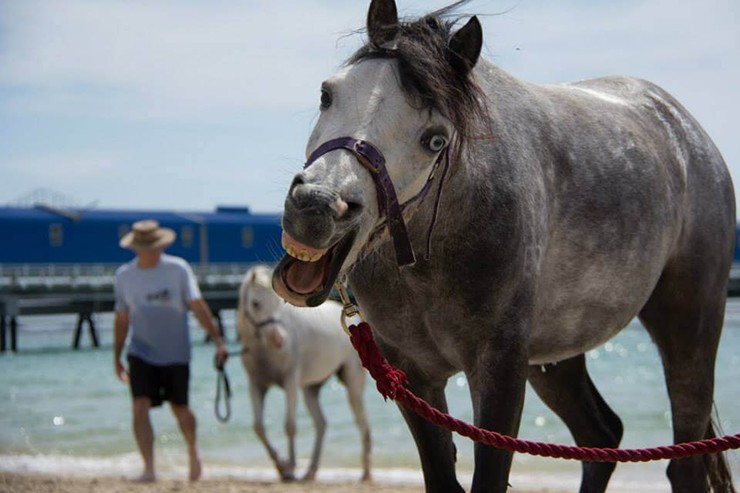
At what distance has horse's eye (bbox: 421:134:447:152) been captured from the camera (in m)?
2.90

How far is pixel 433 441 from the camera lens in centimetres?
342

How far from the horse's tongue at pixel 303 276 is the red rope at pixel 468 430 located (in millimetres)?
426

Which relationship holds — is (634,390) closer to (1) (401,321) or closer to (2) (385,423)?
(2) (385,423)

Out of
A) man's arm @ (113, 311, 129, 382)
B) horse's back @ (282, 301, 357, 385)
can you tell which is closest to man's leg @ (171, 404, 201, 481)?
man's arm @ (113, 311, 129, 382)

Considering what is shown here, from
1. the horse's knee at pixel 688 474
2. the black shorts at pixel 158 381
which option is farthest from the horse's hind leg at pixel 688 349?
the black shorts at pixel 158 381

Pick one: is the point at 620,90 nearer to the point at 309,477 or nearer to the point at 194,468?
the point at 194,468

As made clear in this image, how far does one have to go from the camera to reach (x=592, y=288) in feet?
11.6

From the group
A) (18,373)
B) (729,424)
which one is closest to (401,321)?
(729,424)

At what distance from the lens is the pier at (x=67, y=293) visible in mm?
39281

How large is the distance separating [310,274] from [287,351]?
8.26 metres

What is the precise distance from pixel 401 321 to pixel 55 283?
39242 mm

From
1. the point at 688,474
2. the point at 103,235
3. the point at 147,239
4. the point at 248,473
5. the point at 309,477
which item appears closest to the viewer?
the point at 688,474

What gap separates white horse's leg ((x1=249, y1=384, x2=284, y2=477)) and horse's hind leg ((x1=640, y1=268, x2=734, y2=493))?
6.55 meters

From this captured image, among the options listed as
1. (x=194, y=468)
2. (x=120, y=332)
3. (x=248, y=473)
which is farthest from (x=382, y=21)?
(x=248, y=473)
